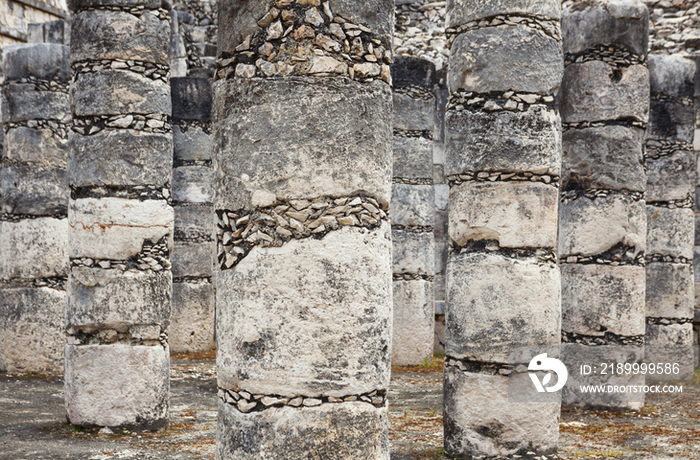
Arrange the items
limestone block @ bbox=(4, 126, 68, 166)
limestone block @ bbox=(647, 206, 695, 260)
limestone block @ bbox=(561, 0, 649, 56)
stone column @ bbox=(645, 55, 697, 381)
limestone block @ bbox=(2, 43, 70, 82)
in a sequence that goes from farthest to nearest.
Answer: limestone block @ bbox=(647, 206, 695, 260) → stone column @ bbox=(645, 55, 697, 381) → limestone block @ bbox=(2, 43, 70, 82) → limestone block @ bbox=(4, 126, 68, 166) → limestone block @ bbox=(561, 0, 649, 56)

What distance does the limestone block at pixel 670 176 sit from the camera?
984cm

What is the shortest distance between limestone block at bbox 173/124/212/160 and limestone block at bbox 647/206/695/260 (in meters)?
6.69

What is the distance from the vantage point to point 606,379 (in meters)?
7.52

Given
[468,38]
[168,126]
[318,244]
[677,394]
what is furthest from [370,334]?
[677,394]

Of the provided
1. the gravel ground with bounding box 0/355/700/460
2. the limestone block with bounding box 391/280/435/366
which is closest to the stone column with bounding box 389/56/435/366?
the limestone block with bounding box 391/280/435/366

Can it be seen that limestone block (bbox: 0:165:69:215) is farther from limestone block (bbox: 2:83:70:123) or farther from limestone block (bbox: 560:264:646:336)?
limestone block (bbox: 560:264:646:336)

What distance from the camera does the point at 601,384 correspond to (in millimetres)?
7520

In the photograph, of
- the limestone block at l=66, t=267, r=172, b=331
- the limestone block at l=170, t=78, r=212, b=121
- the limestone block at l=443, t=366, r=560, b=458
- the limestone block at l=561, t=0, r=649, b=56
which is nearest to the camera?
the limestone block at l=443, t=366, r=560, b=458

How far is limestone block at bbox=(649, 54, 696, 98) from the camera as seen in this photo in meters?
9.66

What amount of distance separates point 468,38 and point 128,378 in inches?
158

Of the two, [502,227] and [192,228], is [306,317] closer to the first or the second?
[502,227]

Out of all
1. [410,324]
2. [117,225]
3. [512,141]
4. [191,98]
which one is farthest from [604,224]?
[191,98]

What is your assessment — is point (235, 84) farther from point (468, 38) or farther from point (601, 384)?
point (601, 384)

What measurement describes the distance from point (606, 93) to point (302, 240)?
5657 millimetres
